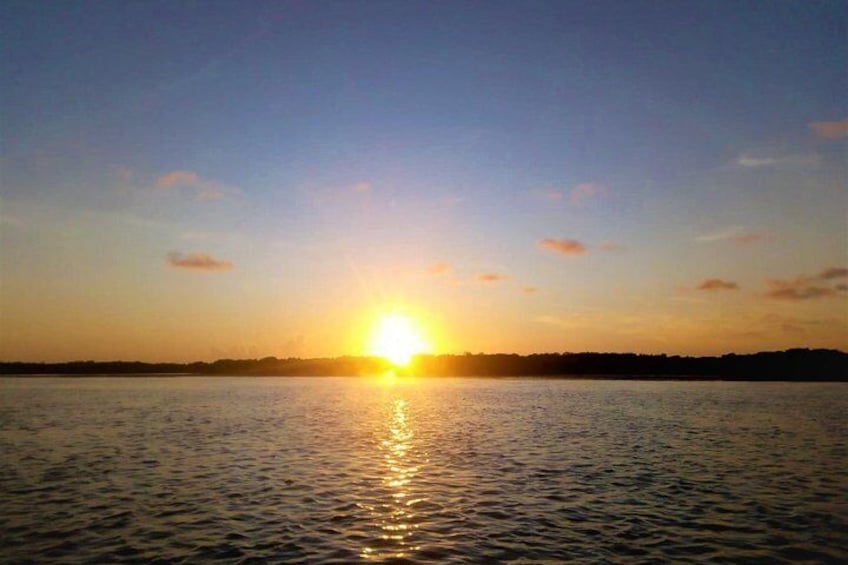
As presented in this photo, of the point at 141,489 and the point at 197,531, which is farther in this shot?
the point at 141,489

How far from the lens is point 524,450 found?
47688mm

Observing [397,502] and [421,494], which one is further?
[421,494]

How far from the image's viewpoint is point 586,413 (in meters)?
85.6

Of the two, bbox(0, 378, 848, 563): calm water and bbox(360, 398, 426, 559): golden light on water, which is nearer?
bbox(360, 398, 426, 559): golden light on water

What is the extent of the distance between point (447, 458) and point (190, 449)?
66.9 ft

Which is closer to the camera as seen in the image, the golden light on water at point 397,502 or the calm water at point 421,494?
the golden light on water at point 397,502

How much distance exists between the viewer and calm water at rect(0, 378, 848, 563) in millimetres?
22094

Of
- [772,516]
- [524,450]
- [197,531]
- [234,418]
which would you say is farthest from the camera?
[234,418]

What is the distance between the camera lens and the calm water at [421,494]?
22094 millimetres

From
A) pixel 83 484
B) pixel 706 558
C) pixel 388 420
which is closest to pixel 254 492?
pixel 83 484

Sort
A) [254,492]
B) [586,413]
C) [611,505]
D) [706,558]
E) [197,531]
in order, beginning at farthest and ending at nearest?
[586,413] → [254,492] → [611,505] → [197,531] → [706,558]

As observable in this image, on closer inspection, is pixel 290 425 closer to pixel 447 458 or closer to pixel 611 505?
pixel 447 458

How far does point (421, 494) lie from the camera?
31.6 m

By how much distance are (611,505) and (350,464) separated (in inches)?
745
